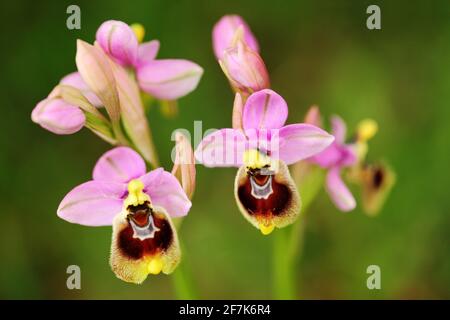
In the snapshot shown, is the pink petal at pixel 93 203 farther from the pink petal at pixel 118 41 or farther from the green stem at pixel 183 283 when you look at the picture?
the pink petal at pixel 118 41

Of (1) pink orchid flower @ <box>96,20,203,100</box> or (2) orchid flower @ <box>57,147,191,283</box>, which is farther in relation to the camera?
(1) pink orchid flower @ <box>96,20,203,100</box>

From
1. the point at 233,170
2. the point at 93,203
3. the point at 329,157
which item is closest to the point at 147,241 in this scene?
the point at 93,203

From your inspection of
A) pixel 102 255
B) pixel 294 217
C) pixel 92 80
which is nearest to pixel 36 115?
pixel 92 80

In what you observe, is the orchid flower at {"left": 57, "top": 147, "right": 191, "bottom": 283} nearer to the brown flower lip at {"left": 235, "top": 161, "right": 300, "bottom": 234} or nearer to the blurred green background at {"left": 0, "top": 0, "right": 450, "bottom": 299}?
Answer: the brown flower lip at {"left": 235, "top": 161, "right": 300, "bottom": 234}

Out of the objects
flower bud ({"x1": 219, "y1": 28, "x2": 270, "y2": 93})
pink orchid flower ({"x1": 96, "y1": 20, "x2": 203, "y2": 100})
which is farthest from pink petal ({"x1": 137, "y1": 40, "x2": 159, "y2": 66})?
flower bud ({"x1": 219, "y1": 28, "x2": 270, "y2": 93})

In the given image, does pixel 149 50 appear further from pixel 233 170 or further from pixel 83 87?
pixel 233 170

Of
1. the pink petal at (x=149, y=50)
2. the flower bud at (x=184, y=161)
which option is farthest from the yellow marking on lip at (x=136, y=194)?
the pink petal at (x=149, y=50)
